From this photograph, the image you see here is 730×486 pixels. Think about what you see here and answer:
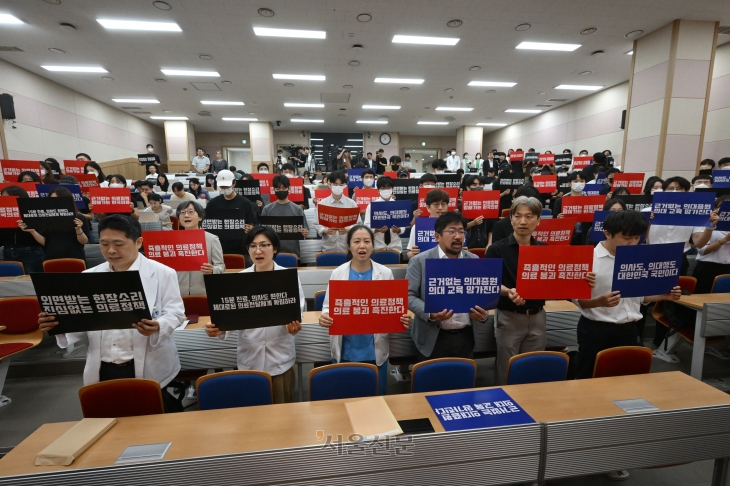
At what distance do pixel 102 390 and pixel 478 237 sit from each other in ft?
15.3

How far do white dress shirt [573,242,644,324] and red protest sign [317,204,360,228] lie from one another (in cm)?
266

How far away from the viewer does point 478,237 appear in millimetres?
5109

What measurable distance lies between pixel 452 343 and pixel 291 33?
24.6 ft

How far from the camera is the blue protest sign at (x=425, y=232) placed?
3783mm

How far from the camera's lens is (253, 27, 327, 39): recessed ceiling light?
714 centimetres

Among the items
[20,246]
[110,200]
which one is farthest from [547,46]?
[20,246]

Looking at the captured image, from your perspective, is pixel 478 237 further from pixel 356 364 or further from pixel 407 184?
pixel 356 364

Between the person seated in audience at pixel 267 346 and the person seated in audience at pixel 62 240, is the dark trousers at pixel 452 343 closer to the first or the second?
the person seated in audience at pixel 267 346

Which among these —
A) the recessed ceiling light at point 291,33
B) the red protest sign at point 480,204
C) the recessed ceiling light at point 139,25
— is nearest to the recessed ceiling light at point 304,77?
the recessed ceiling light at point 291,33

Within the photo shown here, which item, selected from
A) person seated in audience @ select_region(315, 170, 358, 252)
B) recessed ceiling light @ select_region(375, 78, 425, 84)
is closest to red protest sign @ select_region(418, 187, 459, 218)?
person seated in audience @ select_region(315, 170, 358, 252)

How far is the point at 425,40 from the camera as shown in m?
7.66

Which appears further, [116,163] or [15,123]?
[116,163]

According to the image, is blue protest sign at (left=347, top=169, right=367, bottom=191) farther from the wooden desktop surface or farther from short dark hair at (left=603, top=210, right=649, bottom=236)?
the wooden desktop surface

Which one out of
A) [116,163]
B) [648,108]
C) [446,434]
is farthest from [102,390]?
[116,163]
